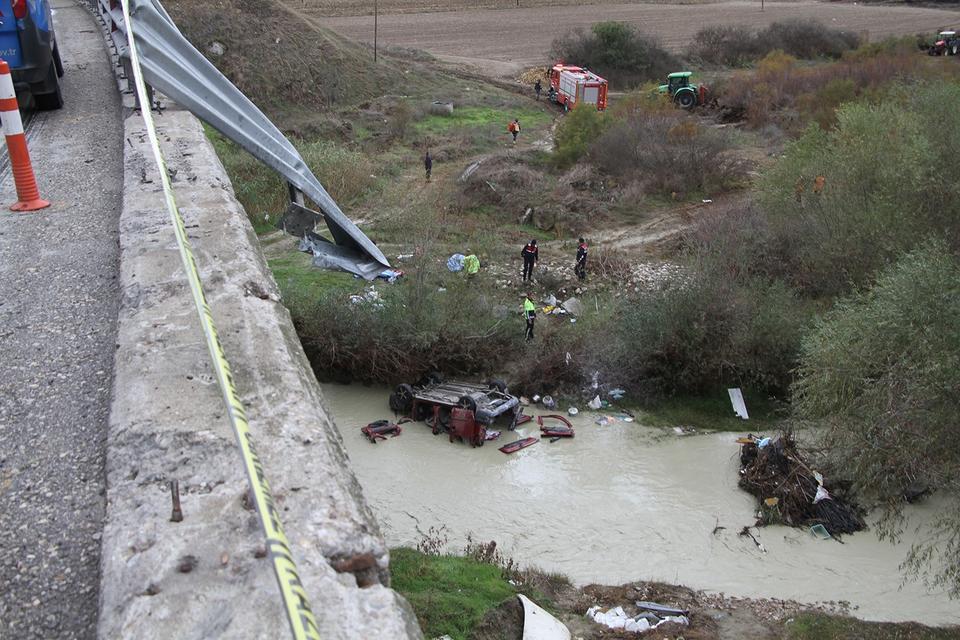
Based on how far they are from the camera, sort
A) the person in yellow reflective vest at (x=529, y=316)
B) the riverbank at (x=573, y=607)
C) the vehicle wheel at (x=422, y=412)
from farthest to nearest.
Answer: the person in yellow reflective vest at (x=529, y=316)
the vehicle wheel at (x=422, y=412)
the riverbank at (x=573, y=607)

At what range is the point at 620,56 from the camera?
43688 mm

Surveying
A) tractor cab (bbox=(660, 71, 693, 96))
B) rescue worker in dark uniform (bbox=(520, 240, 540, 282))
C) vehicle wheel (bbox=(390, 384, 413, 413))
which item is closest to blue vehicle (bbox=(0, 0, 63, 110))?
vehicle wheel (bbox=(390, 384, 413, 413))

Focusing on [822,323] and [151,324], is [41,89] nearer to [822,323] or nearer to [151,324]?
[151,324]

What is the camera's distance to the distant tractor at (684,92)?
37625 mm

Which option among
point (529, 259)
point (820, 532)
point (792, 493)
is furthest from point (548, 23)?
point (820, 532)

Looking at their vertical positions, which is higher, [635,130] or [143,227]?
[143,227]

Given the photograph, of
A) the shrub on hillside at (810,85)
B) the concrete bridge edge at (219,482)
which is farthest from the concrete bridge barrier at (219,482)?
the shrub on hillside at (810,85)

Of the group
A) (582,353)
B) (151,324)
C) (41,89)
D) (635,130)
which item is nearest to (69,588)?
(151,324)

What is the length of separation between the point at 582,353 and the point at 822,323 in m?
4.78

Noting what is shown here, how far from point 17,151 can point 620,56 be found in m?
39.1

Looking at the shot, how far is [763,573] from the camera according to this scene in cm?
1359

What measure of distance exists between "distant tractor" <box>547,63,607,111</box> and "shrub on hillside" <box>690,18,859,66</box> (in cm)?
1237

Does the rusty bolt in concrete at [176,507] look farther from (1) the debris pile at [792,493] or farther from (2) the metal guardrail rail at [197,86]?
(1) the debris pile at [792,493]

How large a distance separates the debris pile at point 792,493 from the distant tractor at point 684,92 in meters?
24.8
